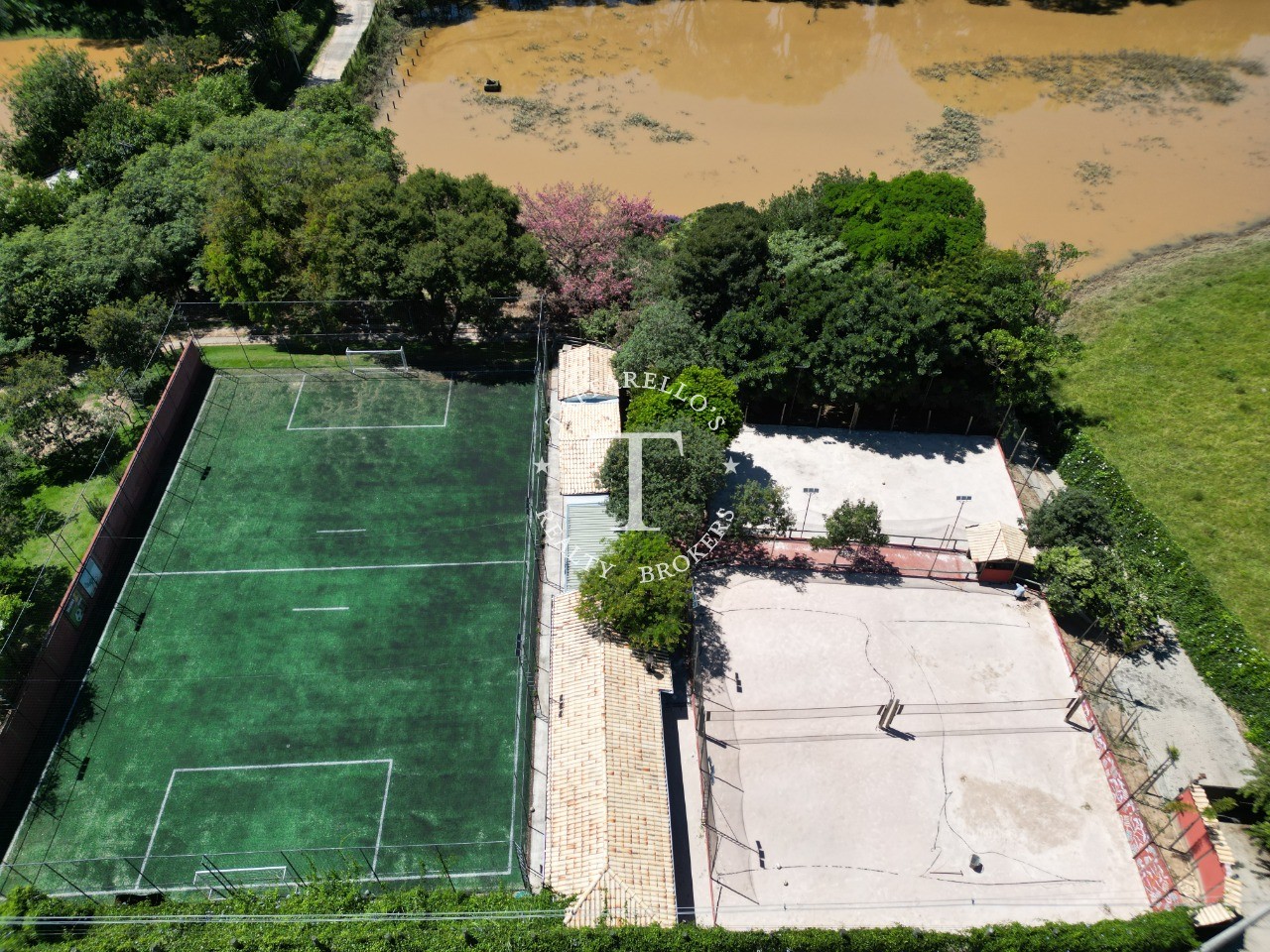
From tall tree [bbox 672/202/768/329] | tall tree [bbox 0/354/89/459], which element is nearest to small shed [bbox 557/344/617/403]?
tall tree [bbox 672/202/768/329]

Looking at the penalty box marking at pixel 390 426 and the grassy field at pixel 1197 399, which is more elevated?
the grassy field at pixel 1197 399

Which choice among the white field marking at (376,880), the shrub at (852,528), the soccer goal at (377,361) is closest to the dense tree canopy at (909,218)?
the shrub at (852,528)

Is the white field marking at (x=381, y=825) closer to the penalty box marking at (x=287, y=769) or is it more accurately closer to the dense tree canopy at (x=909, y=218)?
the penalty box marking at (x=287, y=769)

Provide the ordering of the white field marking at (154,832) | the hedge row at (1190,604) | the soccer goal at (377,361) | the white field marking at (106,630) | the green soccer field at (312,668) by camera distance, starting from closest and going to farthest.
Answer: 1. the white field marking at (154,832)
2. the green soccer field at (312,668)
3. the white field marking at (106,630)
4. the hedge row at (1190,604)
5. the soccer goal at (377,361)

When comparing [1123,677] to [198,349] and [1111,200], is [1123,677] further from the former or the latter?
[198,349]

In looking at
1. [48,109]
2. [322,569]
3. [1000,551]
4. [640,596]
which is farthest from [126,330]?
[1000,551]
